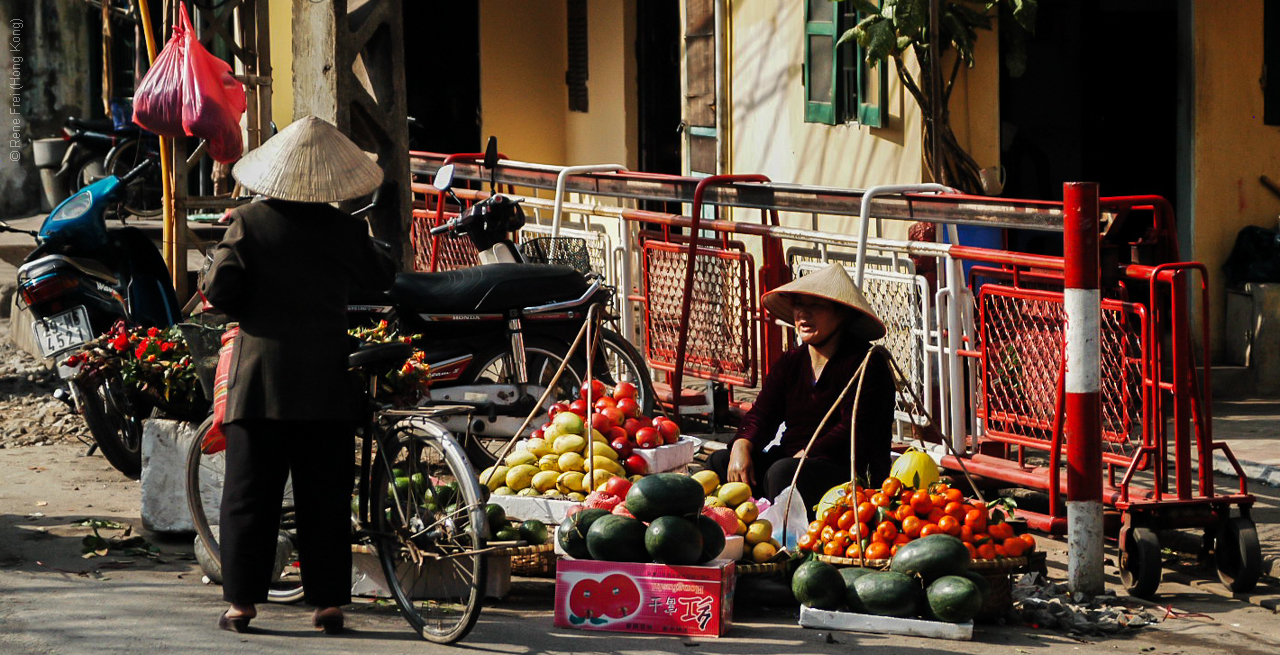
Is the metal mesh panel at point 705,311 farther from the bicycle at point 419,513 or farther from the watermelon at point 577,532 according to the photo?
the bicycle at point 419,513

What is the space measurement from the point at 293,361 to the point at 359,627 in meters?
0.94

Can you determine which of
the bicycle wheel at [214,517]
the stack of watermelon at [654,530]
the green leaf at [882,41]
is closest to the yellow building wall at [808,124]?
the green leaf at [882,41]

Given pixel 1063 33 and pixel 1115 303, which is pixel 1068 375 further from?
pixel 1063 33

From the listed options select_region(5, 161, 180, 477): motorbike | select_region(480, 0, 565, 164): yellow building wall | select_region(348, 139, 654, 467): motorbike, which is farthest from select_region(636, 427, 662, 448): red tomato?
select_region(480, 0, 565, 164): yellow building wall

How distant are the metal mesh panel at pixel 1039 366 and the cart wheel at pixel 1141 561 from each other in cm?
38

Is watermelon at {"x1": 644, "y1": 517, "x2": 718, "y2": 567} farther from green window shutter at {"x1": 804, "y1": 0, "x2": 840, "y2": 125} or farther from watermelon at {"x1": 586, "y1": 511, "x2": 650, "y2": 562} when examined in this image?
green window shutter at {"x1": 804, "y1": 0, "x2": 840, "y2": 125}

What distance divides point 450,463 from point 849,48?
5904 mm

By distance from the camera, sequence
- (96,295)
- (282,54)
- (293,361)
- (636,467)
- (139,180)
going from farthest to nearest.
A: 1. (282,54)
2. (139,180)
3. (96,295)
4. (636,467)
5. (293,361)

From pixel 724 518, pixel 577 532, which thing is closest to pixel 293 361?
pixel 577 532

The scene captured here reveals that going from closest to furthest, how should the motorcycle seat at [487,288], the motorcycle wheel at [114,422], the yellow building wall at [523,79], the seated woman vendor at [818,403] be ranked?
the seated woman vendor at [818,403], the motorcycle wheel at [114,422], the motorcycle seat at [487,288], the yellow building wall at [523,79]

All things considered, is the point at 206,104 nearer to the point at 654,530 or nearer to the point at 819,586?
the point at 654,530

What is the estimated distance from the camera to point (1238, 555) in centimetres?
588

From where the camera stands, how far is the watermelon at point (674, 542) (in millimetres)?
5293

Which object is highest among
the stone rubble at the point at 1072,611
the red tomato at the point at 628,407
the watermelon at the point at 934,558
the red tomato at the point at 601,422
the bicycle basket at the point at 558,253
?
the bicycle basket at the point at 558,253
